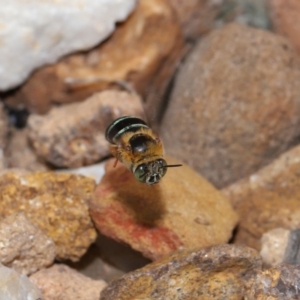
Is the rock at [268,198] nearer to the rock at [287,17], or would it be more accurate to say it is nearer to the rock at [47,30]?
the rock at [287,17]

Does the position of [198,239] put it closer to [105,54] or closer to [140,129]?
[140,129]

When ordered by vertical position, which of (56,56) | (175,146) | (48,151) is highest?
(56,56)

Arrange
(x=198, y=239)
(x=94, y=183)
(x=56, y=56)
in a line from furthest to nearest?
(x=56, y=56)
(x=94, y=183)
(x=198, y=239)

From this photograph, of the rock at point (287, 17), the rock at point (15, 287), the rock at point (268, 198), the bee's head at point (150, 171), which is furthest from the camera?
the rock at point (287, 17)

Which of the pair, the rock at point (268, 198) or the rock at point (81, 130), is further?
the rock at point (81, 130)

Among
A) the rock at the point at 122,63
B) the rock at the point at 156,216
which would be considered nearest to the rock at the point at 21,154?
the rock at the point at 122,63

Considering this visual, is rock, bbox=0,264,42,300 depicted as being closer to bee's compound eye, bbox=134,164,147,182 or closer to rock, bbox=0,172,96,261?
rock, bbox=0,172,96,261

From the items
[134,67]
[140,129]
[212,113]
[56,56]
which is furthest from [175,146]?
[140,129]

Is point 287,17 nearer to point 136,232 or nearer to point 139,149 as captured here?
point 136,232
